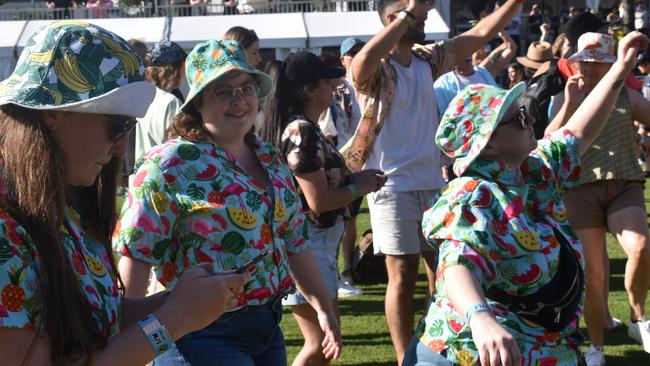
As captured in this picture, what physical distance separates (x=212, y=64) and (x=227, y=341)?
999 millimetres

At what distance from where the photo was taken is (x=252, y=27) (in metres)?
21.8

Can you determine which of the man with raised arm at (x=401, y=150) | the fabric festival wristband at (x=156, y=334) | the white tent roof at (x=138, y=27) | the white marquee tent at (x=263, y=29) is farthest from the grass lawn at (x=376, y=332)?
the white tent roof at (x=138, y=27)

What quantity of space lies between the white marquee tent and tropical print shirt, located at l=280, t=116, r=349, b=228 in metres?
16.0

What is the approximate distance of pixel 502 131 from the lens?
12.0ft

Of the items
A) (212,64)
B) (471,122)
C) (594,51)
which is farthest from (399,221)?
(212,64)

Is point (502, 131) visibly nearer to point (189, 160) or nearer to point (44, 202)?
point (189, 160)

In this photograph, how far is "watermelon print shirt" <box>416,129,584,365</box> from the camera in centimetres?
344

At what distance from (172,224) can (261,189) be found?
344 millimetres

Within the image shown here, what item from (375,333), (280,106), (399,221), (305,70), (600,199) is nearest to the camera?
(280,106)

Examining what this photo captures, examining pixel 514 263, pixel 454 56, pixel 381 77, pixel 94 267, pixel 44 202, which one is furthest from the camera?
pixel 454 56

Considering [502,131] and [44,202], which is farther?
[502,131]

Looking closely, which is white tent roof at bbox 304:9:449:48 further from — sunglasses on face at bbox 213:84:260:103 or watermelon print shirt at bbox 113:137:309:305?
watermelon print shirt at bbox 113:137:309:305

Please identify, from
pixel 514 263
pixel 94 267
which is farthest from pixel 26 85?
pixel 514 263

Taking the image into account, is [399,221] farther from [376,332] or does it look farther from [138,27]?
[138,27]
